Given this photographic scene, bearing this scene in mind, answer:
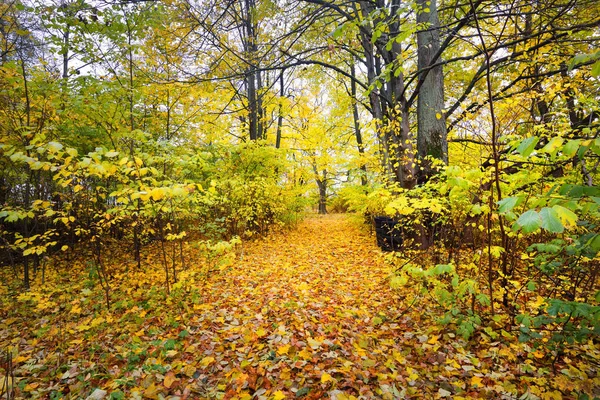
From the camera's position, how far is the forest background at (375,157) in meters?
2.62

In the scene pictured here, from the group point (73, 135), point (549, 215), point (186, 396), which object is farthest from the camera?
point (73, 135)

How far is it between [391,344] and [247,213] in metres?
5.03

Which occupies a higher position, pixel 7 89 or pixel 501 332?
pixel 7 89

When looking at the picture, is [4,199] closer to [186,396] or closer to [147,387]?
[147,387]

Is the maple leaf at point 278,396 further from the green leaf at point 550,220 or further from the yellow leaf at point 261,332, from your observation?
the green leaf at point 550,220

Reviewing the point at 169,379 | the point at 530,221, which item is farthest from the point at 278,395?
the point at 530,221

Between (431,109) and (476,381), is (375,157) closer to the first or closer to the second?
(431,109)

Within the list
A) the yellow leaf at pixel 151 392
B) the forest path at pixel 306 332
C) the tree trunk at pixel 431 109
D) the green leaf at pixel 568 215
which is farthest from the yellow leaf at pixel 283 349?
the tree trunk at pixel 431 109

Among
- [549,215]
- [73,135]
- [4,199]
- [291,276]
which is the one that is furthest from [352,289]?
[4,199]

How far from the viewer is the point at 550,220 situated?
1.12 meters

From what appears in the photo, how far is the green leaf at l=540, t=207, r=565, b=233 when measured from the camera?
108cm

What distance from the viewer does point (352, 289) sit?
14.5ft

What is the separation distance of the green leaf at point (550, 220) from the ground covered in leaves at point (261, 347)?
181cm

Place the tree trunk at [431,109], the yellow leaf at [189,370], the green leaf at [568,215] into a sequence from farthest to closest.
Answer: the tree trunk at [431,109]
the yellow leaf at [189,370]
the green leaf at [568,215]
